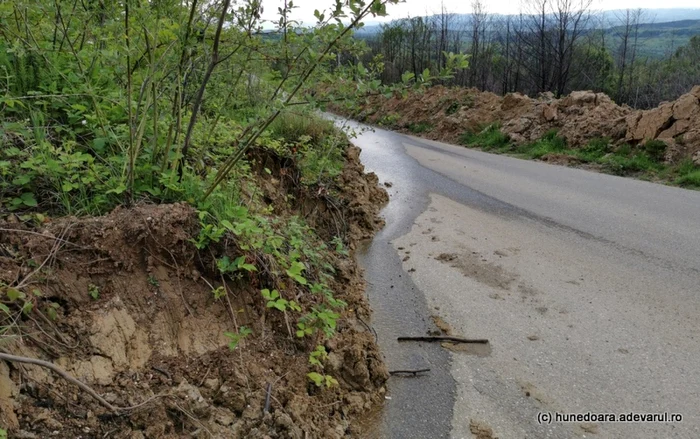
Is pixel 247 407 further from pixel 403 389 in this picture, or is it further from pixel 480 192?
pixel 480 192

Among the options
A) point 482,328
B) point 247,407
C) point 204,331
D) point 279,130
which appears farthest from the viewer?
point 279,130

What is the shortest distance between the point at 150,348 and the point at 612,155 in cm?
1079

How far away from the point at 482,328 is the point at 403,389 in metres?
0.98

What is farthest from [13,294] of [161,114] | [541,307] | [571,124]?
[571,124]

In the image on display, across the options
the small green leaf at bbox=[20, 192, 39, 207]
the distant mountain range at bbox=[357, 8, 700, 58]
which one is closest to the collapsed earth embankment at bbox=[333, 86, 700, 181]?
the small green leaf at bbox=[20, 192, 39, 207]

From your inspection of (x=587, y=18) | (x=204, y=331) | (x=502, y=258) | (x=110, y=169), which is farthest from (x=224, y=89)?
(x=587, y=18)

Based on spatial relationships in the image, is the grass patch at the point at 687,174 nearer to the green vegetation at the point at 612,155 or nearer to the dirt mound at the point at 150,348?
the green vegetation at the point at 612,155

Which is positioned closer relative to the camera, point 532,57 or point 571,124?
point 571,124

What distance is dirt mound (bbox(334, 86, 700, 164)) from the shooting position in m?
10.1

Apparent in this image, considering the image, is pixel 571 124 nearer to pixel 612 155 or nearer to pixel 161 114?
pixel 612 155

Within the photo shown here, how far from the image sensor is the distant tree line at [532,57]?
78.3 feet

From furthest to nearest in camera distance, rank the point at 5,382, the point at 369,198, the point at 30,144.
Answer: the point at 369,198 → the point at 30,144 → the point at 5,382

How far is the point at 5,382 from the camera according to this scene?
68.1 inches

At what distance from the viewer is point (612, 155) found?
10.5m
